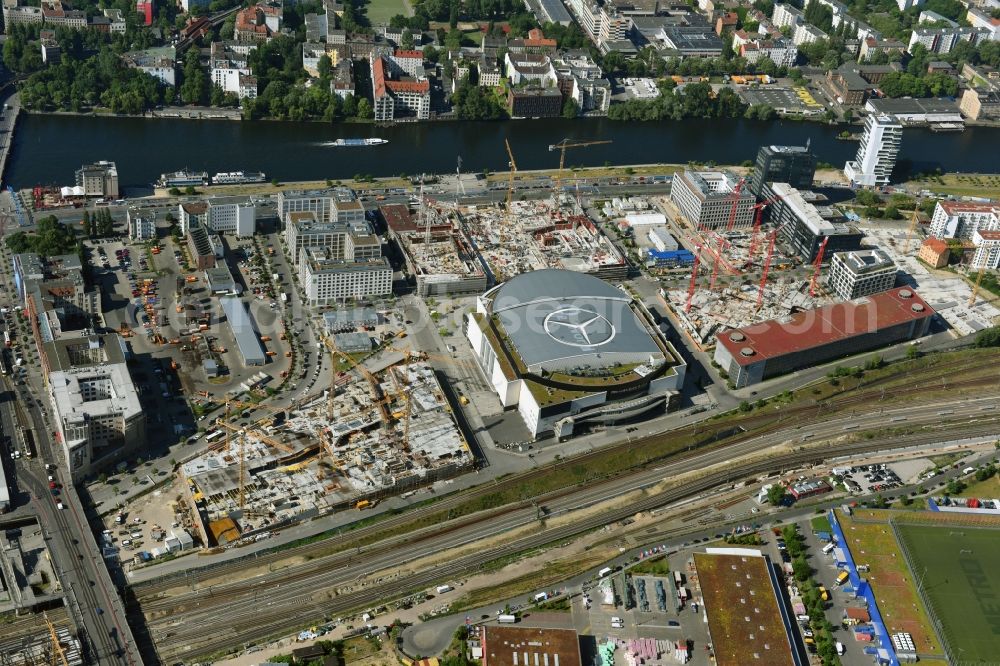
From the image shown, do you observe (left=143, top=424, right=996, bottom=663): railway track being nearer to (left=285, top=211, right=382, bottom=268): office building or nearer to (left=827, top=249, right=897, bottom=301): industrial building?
(left=285, top=211, right=382, bottom=268): office building

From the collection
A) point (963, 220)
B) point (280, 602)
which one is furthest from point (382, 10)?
point (280, 602)

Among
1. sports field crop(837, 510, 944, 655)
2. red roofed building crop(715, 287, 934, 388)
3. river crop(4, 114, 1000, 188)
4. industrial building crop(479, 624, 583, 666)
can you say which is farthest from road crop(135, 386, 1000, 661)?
river crop(4, 114, 1000, 188)

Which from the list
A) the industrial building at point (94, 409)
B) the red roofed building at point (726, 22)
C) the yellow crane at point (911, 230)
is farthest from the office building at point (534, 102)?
the industrial building at point (94, 409)

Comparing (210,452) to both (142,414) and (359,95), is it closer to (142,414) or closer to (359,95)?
(142,414)

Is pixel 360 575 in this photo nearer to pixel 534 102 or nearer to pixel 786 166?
pixel 786 166

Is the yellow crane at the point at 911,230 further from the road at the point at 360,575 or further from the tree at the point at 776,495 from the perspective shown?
the tree at the point at 776,495

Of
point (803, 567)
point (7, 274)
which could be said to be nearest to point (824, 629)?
point (803, 567)
